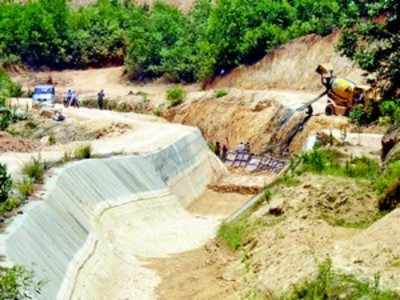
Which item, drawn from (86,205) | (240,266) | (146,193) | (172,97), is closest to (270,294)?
(240,266)

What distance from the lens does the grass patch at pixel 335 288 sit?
17188 mm

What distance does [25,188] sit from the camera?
26.1 metres

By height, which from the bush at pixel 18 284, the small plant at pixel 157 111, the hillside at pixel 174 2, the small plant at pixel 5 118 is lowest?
the hillside at pixel 174 2

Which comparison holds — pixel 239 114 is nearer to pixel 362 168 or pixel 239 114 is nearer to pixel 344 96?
pixel 344 96

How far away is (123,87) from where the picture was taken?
8362 cm

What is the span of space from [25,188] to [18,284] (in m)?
8.21

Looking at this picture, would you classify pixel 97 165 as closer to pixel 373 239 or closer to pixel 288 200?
pixel 288 200

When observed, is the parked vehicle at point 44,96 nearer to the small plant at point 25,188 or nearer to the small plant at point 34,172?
the small plant at point 34,172

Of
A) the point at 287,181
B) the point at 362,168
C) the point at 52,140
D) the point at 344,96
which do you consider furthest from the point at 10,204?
the point at 344,96

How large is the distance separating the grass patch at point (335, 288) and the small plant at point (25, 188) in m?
9.61

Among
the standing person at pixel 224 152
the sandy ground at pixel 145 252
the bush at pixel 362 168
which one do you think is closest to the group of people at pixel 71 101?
Result: the standing person at pixel 224 152

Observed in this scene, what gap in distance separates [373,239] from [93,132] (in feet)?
113

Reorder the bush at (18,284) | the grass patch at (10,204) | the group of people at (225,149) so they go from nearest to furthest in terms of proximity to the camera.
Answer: the bush at (18,284) → the grass patch at (10,204) → the group of people at (225,149)

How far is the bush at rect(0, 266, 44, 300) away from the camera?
1747cm
